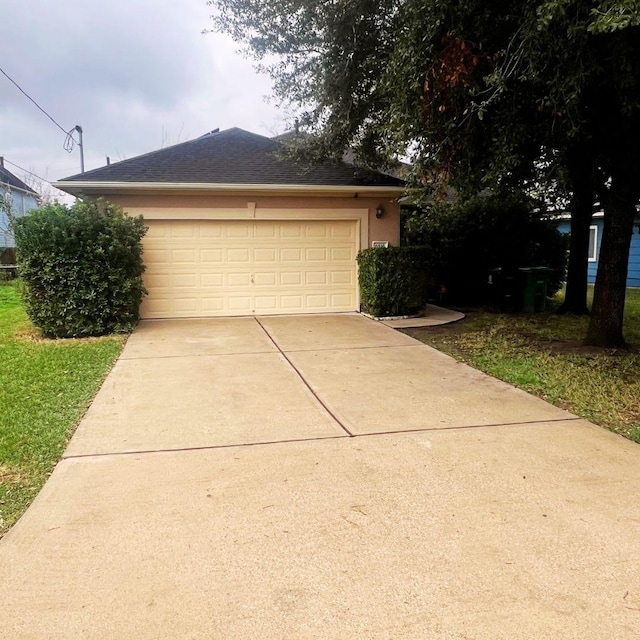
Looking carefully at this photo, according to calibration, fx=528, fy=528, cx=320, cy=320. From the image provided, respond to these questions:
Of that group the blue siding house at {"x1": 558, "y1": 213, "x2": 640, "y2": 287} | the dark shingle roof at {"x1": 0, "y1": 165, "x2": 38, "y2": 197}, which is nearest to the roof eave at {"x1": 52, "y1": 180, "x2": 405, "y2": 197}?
the blue siding house at {"x1": 558, "y1": 213, "x2": 640, "y2": 287}

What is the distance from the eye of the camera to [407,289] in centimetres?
1051

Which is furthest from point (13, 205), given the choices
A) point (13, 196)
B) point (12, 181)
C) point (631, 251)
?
point (631, 251)

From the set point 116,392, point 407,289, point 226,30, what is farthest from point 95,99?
point 116,392

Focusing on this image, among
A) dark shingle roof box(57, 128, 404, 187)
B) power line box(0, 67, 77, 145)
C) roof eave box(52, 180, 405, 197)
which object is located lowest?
roof eave box(52, 180, 405, 197)

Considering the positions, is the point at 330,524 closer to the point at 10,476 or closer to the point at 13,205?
the point at 10,476

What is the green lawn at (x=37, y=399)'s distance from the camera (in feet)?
11.6

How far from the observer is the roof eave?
32.4ft

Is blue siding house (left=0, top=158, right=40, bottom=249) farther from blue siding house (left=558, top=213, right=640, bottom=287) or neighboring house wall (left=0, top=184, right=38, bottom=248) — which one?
blue siding house (left=558, top=213, right=640, bottom=287)

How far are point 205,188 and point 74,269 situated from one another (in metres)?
2.87

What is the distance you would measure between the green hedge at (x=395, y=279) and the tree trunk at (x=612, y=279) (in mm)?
3539

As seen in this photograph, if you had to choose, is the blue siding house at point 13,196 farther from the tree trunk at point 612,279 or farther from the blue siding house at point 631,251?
the tree trunk at point 612,279

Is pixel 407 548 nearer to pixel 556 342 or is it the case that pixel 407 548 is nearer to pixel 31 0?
pixel 556 342

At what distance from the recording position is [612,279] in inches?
298

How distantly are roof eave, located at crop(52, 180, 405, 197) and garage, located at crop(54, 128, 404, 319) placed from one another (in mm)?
20
